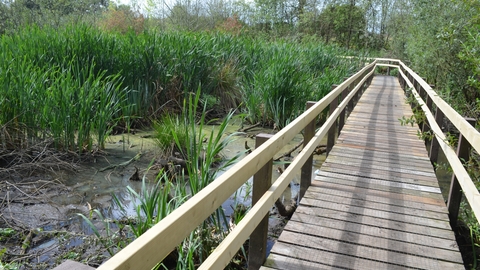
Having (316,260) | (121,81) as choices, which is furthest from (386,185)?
(121,81)

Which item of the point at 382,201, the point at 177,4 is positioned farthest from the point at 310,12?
the point at 382,201

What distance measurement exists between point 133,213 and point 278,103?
3.92m

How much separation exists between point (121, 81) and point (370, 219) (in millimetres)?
4771

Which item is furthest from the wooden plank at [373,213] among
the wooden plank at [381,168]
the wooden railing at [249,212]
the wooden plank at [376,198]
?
the wooden plank at [381,168]

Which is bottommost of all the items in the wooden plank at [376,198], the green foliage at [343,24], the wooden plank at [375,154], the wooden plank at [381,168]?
the wooden plank at [375,154]

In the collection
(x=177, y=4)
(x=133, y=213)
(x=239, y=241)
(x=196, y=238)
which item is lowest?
(x=133, y=213)

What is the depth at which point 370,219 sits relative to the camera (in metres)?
3.30

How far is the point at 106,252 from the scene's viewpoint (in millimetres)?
3281

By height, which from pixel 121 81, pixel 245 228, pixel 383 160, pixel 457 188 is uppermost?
pixel 121 81

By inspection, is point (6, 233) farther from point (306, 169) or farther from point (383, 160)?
point (383, 160)

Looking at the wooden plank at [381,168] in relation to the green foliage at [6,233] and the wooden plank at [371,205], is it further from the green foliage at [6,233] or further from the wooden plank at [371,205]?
the green foliage at [6,233]

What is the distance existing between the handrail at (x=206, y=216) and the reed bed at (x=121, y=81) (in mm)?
2744

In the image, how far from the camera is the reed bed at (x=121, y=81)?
4930 millimetres

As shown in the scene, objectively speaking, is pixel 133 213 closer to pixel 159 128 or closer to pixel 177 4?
pixel 159 128
